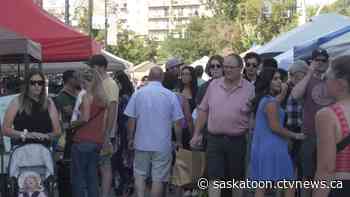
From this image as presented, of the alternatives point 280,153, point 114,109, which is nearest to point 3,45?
point 114,109

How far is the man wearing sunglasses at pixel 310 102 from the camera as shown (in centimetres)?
812

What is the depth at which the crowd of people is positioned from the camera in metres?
7.79

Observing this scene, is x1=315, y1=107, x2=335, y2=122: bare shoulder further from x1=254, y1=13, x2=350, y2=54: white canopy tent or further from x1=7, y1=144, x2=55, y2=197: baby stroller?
x1=254, y1=13, x2=350, y2=54: white canopy tent

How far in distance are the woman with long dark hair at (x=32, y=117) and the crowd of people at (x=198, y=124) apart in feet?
0.04

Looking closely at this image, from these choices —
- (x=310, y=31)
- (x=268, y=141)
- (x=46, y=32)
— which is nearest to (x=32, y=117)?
(x=268, y=141)

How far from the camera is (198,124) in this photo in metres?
8.49

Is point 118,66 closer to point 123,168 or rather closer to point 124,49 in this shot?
point 123,168

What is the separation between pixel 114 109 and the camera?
9344mm

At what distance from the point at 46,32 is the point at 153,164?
4317mm

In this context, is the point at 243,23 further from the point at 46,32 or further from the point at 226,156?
the point at 226,156

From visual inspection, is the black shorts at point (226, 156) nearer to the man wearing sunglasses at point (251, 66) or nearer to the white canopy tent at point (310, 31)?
the man wearing sunglasses at point (251, 66)

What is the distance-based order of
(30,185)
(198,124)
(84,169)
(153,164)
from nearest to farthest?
(30,185) < (198,124) < (84,169) < (153,164)

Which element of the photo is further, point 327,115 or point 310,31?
point 310,31

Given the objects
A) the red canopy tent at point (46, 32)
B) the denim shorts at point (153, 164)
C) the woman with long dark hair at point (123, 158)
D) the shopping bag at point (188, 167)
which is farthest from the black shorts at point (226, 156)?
the red canopy tent at point (46, 32)
